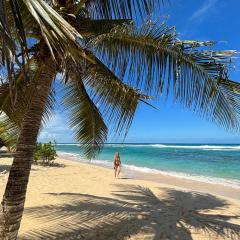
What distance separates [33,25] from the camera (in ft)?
14.4

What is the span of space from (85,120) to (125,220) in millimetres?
2097

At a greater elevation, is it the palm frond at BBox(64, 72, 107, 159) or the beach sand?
the palm frond at BBox(64, 72, 107, 159)

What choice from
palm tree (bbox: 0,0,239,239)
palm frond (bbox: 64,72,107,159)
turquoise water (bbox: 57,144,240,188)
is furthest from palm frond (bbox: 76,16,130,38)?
turquoise water (bbox: 57,144,240,188)

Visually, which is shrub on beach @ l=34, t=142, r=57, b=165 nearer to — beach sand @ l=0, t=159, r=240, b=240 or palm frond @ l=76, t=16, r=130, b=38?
beach sand @ l=0, t=159, r=240, b=240

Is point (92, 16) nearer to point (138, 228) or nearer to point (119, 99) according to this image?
point (119, 99)

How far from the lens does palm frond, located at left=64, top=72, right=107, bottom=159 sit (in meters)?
6.78

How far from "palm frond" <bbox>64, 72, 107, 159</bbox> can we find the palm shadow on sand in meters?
1.30

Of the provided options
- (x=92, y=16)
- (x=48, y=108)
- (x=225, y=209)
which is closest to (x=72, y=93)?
(x=48, y=108)

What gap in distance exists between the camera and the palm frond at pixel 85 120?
6.78 metres

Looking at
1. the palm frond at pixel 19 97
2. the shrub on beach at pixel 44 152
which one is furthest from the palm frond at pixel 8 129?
the shrub on beach at pixel 44 152

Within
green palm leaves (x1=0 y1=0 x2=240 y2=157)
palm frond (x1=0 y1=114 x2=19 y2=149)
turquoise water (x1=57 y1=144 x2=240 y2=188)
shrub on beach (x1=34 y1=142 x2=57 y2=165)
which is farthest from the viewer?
turquoise water (x1=57 y1=144 x2=240 y2=188)

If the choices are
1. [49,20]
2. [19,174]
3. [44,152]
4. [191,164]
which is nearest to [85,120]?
[19,174]

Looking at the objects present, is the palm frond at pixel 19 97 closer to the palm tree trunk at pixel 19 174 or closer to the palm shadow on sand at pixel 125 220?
the palm tree trunk at pixel 19 174

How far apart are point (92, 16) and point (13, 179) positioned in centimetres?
262
